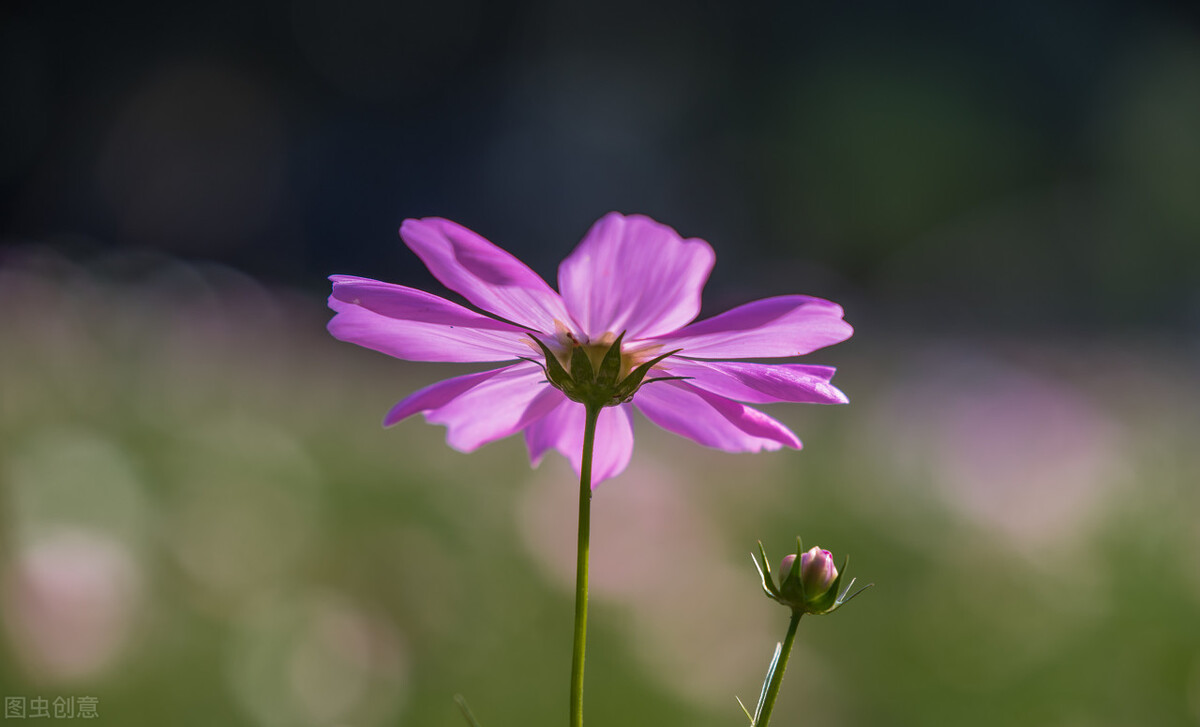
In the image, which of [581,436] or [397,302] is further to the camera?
[581,436]

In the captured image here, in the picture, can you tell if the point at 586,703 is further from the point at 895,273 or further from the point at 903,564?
the point at 895,273

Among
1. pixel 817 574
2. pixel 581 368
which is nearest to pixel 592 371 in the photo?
pixel 581 368

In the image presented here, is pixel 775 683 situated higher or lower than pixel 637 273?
lower

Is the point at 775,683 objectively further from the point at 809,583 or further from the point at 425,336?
the point at 425,336

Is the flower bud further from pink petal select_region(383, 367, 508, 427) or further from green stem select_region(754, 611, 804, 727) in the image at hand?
pink petal select_region(383, 367, 508, 427)

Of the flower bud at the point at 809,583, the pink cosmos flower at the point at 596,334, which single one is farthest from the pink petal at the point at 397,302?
the flower bud at the point at 809,583

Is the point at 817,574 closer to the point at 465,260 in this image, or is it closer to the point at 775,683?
the point at 775,683

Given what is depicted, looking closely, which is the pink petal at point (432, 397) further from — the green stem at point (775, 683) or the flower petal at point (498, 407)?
the green stem at point (775, 683)

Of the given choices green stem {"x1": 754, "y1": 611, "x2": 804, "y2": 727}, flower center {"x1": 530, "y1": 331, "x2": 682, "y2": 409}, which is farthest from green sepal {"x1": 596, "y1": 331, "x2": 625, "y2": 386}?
green stem {"x1": 754, "y1": 611, "x2": 804, "y2": 727}
